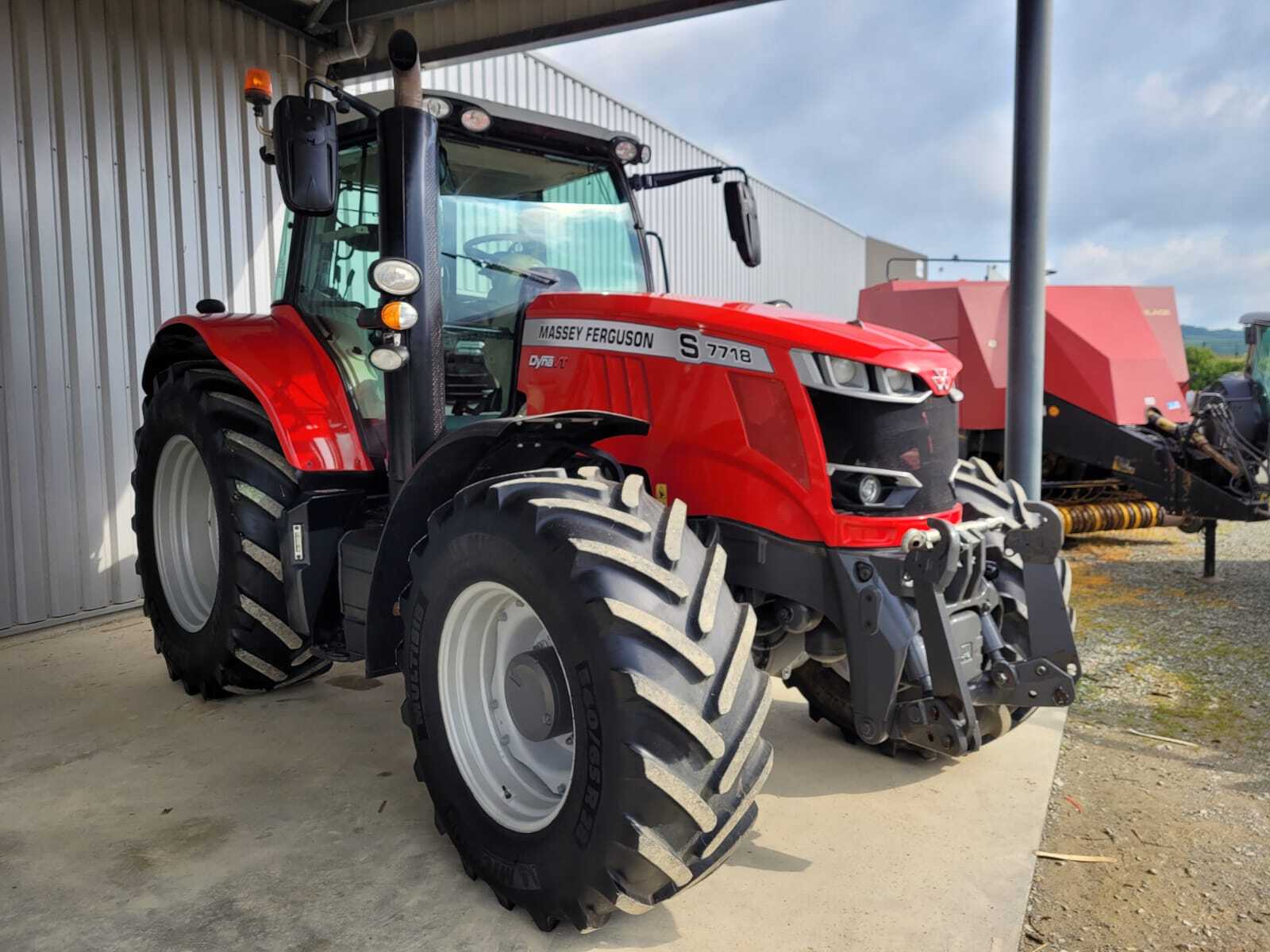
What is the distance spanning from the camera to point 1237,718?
4.05m

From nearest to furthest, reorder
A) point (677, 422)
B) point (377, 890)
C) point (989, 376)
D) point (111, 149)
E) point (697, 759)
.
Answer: point (697, 759) → point (377, 890) → point (677, 422) → point (111, 149) → point (989, 376)

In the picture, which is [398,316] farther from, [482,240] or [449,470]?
[482,240]

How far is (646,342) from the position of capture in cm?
287

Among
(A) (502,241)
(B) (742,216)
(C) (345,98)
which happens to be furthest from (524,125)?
(B) (742,216)

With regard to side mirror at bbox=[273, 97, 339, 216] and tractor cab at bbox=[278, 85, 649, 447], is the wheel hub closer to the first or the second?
tractor cab at bbox=[278, 85, 649, 447]

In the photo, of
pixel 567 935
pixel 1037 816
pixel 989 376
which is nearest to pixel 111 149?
pixel 567 935

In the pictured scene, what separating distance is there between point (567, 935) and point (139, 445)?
9.56 ft

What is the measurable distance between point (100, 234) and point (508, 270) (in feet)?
10.5

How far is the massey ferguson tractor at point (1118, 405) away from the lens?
6566mm

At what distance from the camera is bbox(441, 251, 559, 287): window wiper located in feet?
10.6

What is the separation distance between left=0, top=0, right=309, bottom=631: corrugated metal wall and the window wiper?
3.06 meters

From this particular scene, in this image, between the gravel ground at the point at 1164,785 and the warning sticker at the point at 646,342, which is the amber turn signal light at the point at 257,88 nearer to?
the warning sticker at the point at 646,342

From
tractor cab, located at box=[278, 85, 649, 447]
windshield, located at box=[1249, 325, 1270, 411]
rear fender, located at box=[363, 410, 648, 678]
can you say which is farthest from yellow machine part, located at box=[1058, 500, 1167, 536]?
rear fender, located at box=[363, 410, 648, 678]

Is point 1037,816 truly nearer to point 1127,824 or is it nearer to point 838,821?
point 1127,824
